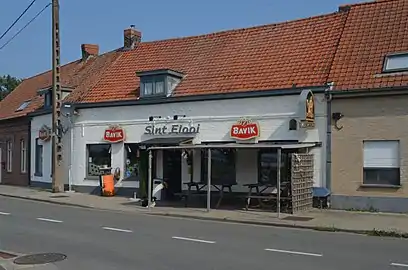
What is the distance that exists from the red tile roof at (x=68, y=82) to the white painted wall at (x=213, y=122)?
215 cm

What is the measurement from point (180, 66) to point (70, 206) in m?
7.77

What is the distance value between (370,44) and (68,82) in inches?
629

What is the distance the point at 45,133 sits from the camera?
2742cm

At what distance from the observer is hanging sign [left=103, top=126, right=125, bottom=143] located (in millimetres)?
23220

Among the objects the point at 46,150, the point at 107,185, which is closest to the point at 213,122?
the point at 107,185

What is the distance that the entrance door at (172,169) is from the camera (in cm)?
2222

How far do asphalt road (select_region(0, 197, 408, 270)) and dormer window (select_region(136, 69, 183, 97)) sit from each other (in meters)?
7.33

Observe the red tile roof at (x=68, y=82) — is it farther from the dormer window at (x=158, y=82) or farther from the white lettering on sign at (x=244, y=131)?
the white lettering on sign at (x=244, y=131)

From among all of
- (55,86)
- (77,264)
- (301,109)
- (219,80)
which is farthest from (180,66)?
(77,264)

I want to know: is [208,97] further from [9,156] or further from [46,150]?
[9,156]

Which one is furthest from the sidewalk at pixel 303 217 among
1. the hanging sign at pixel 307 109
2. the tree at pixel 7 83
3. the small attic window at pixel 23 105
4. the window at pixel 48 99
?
the tree at pixel 7 83

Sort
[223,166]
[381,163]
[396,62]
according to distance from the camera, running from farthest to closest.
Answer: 1. [223,166]
2. [396,62]
3. [381,163]

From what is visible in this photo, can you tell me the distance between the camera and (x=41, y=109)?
28156 millimetres

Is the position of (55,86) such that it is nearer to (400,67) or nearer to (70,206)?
(70,206)
